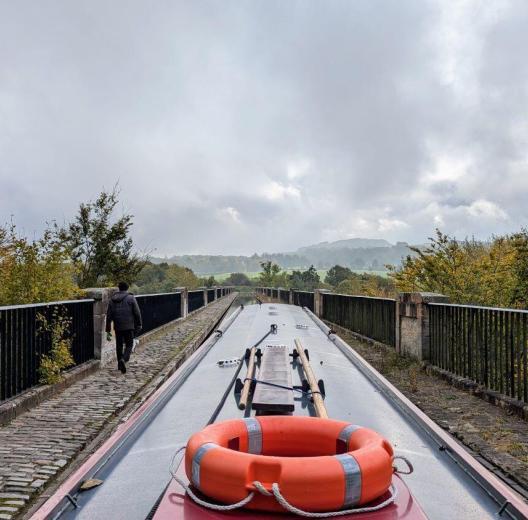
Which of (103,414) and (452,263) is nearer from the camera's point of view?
(103,414)

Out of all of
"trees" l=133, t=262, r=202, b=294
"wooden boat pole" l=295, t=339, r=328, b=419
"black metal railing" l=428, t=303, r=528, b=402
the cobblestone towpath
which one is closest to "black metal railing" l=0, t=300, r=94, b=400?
the cobblestone towpath

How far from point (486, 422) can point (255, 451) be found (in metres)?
4.27

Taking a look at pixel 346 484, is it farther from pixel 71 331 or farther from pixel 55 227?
pixel 55 227

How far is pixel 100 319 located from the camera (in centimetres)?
931

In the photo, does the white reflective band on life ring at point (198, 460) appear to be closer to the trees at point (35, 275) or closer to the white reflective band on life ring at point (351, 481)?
the white reflective band on life ring at point (351, 481)

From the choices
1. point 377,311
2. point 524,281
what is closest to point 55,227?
point 377,311

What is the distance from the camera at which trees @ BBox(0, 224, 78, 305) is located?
7766 millimetres

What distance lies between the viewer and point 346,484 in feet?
5.81

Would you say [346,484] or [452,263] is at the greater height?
[452,263]

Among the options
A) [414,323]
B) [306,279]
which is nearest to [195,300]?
[414,323]

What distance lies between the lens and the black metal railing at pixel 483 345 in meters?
6.06

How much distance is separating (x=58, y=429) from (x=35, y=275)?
3493 mm

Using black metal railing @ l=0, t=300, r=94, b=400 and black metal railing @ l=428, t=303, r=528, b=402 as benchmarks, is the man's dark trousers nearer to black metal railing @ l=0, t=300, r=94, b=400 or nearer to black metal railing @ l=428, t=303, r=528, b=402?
black metal railing @ l=0, t=300, r=94, b=400

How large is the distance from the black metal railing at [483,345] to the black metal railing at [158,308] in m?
8.41
